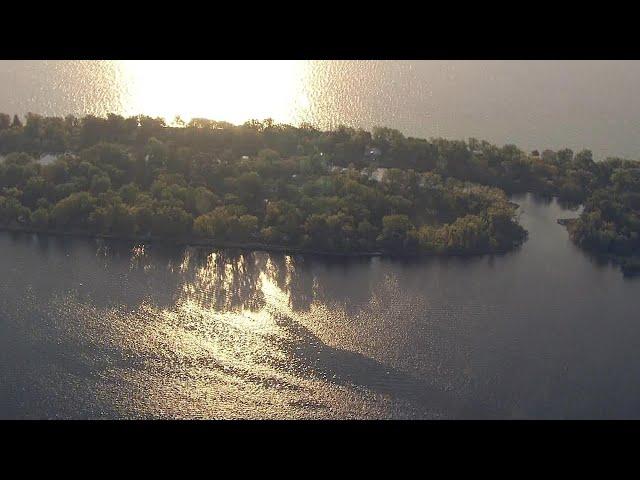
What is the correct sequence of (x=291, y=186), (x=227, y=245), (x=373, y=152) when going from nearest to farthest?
1. (x=227, y=245)
2. (x=291, y=186)
3. (x=373, y=152)

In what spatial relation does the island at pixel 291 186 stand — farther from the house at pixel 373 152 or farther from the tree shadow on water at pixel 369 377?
the tree shadow on water at pixel 369 377

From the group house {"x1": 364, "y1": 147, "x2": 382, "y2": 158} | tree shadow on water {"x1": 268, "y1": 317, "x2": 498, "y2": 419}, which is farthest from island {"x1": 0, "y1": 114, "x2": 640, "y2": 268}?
tree shadow on water {"x1": 268, "y1": 317, "x2": 498, "y2": 419}

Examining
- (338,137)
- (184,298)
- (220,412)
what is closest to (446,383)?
(220,412)

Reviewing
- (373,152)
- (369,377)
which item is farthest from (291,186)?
(369,377)

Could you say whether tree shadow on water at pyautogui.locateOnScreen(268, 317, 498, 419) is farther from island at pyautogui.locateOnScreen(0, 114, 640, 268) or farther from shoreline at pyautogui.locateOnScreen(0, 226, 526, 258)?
island at pyautogui.locateOnScreen(0, 114, 640, 268)

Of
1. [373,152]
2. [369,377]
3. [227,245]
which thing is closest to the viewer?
[369,377]

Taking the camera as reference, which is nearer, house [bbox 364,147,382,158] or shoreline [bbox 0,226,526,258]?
shoreline [bbox 0,226,526,258]

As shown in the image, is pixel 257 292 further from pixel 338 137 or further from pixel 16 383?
pixel 338 137

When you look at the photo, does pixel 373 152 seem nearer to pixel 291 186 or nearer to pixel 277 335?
pixel 291 186

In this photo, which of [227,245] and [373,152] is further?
[373,152]
